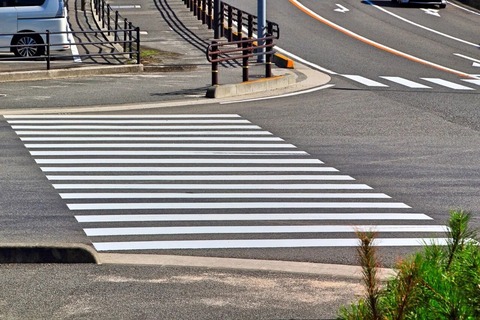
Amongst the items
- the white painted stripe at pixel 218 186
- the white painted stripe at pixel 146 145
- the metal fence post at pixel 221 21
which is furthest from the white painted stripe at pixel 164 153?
the metal fence post at pixel 221 21

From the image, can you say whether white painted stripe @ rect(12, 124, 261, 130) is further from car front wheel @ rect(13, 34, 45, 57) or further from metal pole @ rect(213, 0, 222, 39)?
metal pole @ rect(213, 0, 222, 39)

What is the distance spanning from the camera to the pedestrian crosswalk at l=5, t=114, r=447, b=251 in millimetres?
10219

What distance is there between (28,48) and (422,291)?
27.3m

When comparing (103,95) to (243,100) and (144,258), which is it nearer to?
(243,100)

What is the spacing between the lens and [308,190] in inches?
504

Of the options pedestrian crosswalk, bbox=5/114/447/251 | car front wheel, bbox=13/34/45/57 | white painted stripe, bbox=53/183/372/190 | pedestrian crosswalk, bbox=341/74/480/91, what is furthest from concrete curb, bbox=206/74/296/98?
white painted stripe, bbox=53/183/372/190

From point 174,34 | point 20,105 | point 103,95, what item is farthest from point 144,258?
point 174,34

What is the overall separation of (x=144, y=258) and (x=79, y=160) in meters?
5.80

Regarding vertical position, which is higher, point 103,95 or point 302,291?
point 302,291

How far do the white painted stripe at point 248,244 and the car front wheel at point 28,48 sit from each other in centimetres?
2066

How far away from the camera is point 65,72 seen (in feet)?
85.7

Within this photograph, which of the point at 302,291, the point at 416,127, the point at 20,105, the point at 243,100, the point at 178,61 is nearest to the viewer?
the point at 302,291

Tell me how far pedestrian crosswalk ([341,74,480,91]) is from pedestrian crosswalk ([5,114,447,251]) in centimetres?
925

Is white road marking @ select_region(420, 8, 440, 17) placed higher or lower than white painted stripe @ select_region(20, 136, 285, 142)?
lower
